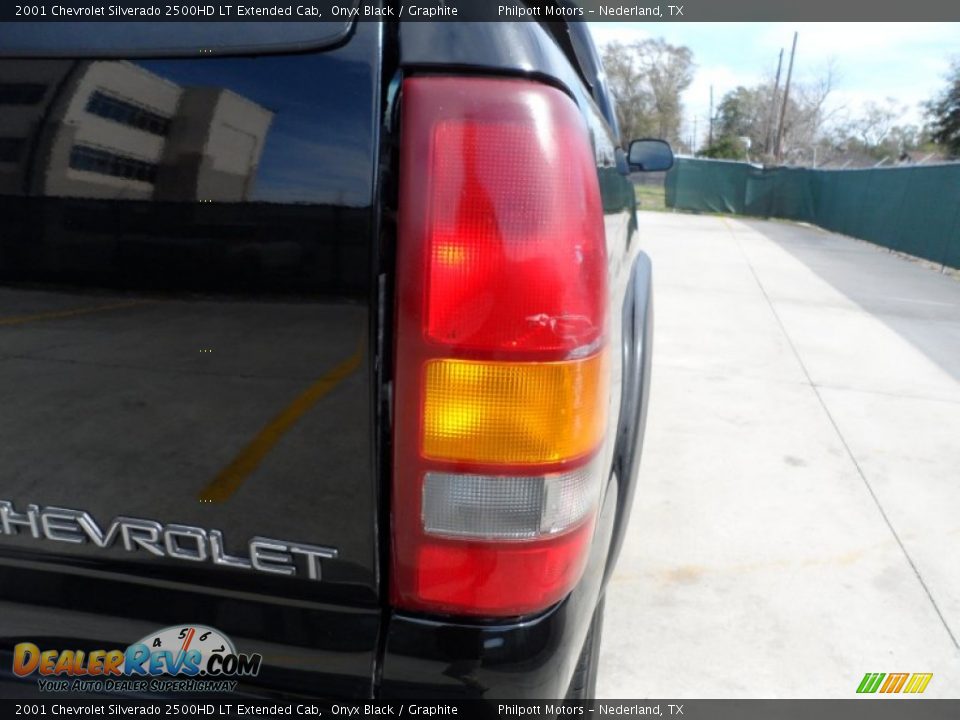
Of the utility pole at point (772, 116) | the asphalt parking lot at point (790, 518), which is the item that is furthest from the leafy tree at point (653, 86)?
the asphalt parking lot at point (790, 518)

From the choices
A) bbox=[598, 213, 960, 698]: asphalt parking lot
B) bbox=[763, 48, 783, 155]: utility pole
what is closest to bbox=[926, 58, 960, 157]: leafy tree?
bbox=[763, 48, 783, 155]: utility pole

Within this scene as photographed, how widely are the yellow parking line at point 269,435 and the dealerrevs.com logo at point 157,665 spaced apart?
0.23 metres

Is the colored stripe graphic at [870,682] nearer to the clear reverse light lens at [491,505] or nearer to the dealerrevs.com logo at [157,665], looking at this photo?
the clear reverse light lens at [491,505]

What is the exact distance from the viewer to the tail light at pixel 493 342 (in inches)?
36.1

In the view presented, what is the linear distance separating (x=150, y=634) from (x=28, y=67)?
0.81m

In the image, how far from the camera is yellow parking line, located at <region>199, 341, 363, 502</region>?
96 centimetres

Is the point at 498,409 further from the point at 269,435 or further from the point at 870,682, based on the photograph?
the point at 870,682

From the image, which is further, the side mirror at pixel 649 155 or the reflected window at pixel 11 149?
the side mirror at pixel 649 155

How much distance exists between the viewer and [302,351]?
0.95m

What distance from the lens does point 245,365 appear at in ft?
3.21

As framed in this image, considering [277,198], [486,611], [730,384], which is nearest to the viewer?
[277,198]

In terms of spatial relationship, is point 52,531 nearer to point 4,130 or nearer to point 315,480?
point 315,480

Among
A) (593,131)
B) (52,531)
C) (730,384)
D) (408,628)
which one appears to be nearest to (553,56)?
(593,131)

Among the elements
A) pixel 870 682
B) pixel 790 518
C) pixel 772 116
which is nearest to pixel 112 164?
pixel 870 682
